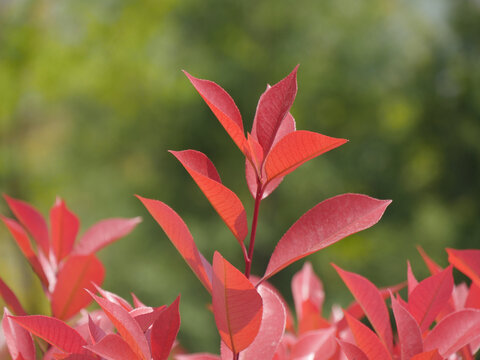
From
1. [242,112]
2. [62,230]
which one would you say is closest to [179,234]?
[62,230]

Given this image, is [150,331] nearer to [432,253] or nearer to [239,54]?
[432,253]

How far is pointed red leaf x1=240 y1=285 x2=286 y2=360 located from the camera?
41 cm

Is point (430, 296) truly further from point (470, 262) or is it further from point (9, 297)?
point (9, 297)

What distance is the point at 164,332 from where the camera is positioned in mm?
410

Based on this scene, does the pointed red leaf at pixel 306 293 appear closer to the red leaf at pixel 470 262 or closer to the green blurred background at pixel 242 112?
the red leaf at pixel 470 262

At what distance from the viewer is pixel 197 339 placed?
5.18 meters

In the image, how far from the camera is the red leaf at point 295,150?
0.38 m

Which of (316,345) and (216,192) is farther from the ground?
(216,192)

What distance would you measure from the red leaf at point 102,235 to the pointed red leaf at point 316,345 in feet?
0.81

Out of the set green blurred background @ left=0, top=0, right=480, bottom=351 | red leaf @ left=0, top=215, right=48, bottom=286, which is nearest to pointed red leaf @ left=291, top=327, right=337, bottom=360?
red leaf @ left=0, top=215, right=48, bottom=286

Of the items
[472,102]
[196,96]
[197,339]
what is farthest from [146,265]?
[472,102]

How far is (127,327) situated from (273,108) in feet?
0.66

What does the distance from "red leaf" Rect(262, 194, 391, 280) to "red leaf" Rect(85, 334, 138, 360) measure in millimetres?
119

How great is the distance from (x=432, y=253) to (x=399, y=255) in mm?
343
